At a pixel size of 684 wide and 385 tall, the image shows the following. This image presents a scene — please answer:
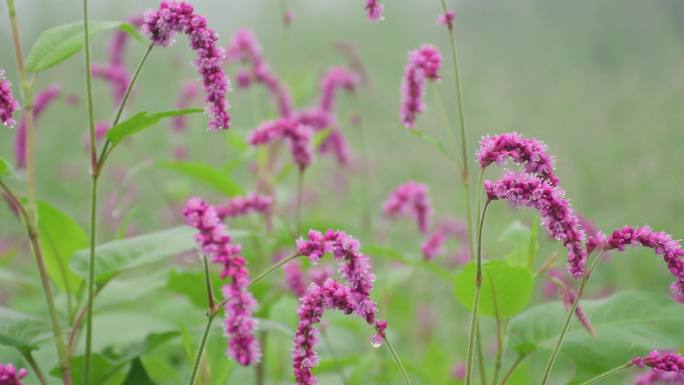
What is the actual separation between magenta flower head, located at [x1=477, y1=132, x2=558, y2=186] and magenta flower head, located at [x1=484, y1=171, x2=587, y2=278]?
40 millimetres

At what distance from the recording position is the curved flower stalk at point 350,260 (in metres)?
1.24

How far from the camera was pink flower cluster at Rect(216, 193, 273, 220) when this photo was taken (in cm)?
210

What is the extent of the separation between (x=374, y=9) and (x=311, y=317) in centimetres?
75

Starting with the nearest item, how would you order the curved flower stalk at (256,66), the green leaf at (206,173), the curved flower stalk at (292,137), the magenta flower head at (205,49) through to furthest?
the magenta flower head at (205,49) → the green leaf at (206,173) → the curved flower stalk at (292,137) → the curved flower stalk at (256,66)

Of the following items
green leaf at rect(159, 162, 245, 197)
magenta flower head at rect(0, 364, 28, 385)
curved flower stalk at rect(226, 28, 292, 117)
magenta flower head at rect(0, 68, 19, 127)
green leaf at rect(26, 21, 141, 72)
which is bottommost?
magenta flower head at rect(0, 364, 28, 385)

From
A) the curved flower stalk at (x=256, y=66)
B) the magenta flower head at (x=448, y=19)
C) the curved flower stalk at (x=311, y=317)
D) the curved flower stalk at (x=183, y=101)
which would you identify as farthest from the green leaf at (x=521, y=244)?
the curved flower stalk at (x=183, y=101)

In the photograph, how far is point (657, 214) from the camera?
18.6 ft

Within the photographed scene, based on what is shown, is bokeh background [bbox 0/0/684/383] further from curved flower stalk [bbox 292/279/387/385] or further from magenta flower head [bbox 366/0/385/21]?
curved flower stalk [bbox 292/279/387/385]

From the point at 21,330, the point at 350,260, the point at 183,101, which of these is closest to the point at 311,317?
the point at 350,260

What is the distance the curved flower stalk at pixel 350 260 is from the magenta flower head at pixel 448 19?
866 mm

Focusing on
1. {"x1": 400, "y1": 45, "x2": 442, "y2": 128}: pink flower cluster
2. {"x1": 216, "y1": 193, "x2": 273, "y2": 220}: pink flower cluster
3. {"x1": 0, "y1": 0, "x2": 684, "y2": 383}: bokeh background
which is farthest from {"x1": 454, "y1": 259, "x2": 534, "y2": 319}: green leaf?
{"x1": 0, "y1": 0, "x2": 684, "y2": 383}: bokeh background

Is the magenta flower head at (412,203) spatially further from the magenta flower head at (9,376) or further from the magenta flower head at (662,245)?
the magenta flower head at (9,376)

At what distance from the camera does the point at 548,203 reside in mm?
1226

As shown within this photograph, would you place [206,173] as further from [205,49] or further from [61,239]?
[205,49]
